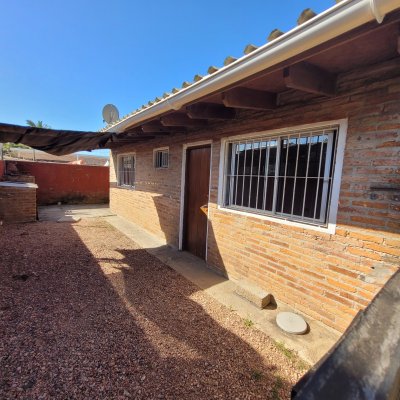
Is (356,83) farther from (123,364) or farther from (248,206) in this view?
(123,364)

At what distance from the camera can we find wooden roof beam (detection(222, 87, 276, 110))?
2.86m

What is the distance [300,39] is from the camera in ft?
5.56

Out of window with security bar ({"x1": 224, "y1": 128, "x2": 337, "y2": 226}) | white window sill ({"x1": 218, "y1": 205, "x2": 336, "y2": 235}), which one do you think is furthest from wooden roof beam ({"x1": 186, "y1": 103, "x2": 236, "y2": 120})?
white window sill ({"x1": 218, "y1": 205, "x2": 336, "y2": 235})

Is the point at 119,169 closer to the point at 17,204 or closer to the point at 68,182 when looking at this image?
the point at 17,204

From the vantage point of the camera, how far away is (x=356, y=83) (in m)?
2.47

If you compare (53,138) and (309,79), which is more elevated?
(309,79)

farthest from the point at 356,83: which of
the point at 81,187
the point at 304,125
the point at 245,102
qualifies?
the point at 81,187

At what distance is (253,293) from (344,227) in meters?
1.60

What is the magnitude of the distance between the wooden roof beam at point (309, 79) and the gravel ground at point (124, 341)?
111 inches

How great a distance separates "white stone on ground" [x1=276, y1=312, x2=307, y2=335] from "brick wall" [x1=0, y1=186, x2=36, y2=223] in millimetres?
8465

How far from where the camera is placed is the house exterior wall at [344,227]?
2.29 metres

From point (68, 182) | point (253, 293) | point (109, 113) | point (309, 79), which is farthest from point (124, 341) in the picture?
point (68, 182)

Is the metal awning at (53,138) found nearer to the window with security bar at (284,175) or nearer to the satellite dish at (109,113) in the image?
the satellite dish at (109,113)

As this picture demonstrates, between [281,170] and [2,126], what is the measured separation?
4.65m
